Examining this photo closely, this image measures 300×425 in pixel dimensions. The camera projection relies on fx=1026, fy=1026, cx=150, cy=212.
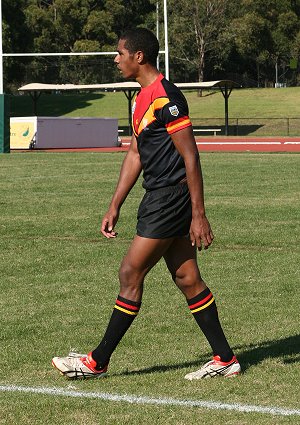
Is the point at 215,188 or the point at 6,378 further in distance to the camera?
the point at 215,188

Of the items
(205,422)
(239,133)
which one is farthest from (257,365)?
(239,133)

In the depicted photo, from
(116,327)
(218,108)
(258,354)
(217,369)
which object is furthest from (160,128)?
(218,108)

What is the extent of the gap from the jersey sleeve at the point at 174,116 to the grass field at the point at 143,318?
1498mm

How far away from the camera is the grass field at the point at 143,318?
18.1ft

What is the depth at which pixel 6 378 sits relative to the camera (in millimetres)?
6184

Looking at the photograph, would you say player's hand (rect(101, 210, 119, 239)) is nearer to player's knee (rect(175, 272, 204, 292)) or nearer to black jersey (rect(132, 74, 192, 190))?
black jersey (rect(132, 74, 192, 190))

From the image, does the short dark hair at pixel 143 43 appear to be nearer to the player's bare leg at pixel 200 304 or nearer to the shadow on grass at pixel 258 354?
the player's bare leg at pixel 200 304

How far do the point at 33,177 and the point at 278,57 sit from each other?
68.0m

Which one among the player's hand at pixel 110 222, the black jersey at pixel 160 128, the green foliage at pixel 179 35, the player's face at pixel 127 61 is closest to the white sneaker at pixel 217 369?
the player's hand at pixel 110 222

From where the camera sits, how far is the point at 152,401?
5.59m

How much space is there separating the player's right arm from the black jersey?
201 mm

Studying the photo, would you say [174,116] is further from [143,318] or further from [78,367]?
[143,318]

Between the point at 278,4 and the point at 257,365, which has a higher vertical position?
the point at 278,4

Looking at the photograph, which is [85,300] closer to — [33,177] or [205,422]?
[205,422]
